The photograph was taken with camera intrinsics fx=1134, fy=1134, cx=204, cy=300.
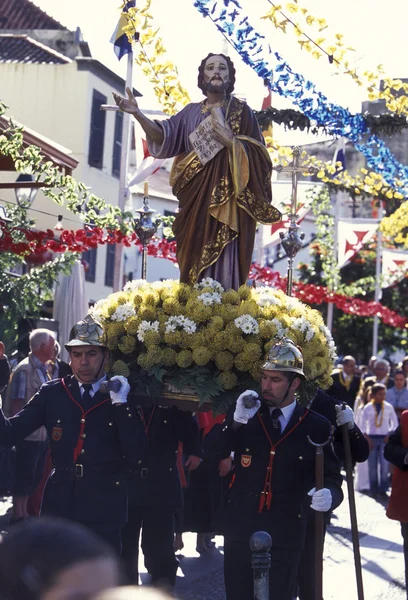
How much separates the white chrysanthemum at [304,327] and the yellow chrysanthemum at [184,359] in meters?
0.65

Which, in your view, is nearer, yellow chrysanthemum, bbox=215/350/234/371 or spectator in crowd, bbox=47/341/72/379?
yellow chrysanthemum, bbox=215/350/234/371

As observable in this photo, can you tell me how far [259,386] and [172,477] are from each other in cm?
140

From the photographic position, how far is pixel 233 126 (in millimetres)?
7352

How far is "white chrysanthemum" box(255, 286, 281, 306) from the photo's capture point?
22.6 feet

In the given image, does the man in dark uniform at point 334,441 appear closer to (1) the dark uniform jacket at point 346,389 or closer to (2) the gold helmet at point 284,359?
(2) the gold helmet at point 284,359

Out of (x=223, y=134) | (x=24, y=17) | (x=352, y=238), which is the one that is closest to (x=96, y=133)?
(x=24, y=17)

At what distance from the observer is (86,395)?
6.08 metres

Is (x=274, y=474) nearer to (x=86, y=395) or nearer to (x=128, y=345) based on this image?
(x=86, y=395)

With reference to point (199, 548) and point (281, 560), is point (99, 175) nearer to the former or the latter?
point (199, 548)

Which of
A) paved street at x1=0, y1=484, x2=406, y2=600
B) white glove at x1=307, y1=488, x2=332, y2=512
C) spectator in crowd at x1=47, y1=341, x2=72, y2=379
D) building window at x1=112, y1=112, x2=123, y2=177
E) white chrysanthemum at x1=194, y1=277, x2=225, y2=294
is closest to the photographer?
white glove at x1=307, y1=488, x2=332, y2=512

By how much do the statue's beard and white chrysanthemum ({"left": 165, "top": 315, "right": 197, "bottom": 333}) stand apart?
156 centimetres

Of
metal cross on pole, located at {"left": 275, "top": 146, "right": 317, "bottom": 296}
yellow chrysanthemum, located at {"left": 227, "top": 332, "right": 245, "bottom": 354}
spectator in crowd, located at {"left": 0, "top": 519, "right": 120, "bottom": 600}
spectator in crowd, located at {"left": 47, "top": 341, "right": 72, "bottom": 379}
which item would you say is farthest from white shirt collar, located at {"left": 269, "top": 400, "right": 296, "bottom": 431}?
spectator in crowd, located at {"left": 47, "top": 341, "right": 72, "bottom": 379}

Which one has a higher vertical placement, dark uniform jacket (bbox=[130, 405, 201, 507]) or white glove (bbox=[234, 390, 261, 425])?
white glove (bbox=[234, 390, 261, 425])

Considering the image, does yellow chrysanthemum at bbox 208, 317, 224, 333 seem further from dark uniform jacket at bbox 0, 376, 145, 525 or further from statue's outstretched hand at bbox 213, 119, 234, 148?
statue's outstretched hand at bbox 213, 119, 234, 148
